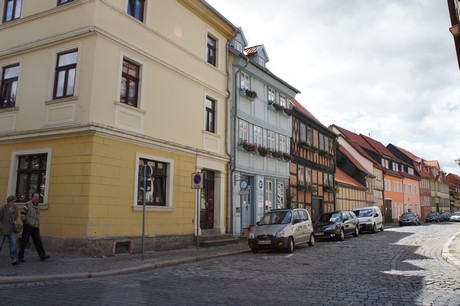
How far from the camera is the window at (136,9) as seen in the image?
14945 millimetres

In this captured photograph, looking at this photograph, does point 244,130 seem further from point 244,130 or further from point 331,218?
point 331,218

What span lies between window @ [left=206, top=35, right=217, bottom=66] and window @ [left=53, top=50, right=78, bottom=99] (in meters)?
7.45

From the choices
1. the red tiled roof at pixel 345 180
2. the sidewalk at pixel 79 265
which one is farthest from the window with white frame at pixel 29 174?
the red tiled roof at pixel 345 180

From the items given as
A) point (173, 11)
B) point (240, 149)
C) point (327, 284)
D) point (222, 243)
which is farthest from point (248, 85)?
point (327, 284)

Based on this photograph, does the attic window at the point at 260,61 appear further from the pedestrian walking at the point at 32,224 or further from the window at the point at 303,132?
the pedestrian walking at the point at 32,224

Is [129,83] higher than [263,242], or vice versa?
[129,83]

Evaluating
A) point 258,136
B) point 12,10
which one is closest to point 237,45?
point 258,136

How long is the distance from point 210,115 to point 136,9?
6.30 meters

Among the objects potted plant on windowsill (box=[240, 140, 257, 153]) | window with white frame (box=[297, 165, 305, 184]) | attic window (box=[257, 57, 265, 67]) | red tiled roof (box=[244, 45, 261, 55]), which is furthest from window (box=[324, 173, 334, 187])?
potted plant on windowsill (box=[240, 140, 257, 153])

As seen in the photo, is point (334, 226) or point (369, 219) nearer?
point (334, 226)

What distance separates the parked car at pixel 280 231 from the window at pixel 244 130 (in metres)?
5.91

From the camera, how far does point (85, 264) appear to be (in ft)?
35.6

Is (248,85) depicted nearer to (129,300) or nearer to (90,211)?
(90,211)

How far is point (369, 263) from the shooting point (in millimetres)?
12625
